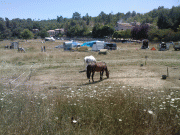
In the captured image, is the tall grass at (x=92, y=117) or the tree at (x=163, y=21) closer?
the tall grass at (x=92, y=117)

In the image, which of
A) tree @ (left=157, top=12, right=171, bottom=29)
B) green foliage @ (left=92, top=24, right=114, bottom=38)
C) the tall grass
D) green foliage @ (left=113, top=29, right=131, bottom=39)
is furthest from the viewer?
green foliage @ (left=92, top=24, right=114, bottom=38)

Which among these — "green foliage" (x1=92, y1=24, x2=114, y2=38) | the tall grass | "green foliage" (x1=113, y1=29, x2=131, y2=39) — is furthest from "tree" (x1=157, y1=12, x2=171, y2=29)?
the tall grass

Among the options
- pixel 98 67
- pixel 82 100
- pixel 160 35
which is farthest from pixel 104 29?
pixel 82 100

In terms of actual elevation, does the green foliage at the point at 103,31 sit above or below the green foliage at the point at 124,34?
above

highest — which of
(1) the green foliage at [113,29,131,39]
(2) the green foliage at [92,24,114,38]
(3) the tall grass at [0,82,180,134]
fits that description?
(2) the green foliage at [92,24,114,38]

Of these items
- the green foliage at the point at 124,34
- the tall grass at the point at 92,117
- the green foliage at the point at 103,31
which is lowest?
the tall grass at the point at 92,117

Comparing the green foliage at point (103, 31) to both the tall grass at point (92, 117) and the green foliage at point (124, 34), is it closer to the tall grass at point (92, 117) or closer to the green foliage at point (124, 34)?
the green foliage at point (124, 34)

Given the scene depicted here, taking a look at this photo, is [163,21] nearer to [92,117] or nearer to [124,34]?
[124,34]

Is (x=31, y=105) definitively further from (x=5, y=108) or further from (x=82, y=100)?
(x=82, y=100)

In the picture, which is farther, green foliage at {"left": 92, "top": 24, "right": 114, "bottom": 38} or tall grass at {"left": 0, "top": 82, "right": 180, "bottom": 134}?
green foliage at {"left": 92, "top": 24, "right": 114, "bottom": 38}

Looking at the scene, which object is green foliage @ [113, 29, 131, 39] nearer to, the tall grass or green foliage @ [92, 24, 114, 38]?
green foliage @ [92, 24, 114, 38]

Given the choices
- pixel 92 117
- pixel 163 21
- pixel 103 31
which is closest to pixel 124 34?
pixel 103 31

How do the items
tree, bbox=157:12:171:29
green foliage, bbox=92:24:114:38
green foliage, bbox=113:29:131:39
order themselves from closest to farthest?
tree, bbox=157:12:171:29 < green foliage, bbox=113:29:131:39 < green foliage, bbox=92:24:114:38

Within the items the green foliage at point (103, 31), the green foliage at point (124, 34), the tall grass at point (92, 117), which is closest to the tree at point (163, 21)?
the green foliage at point (124, 34)
